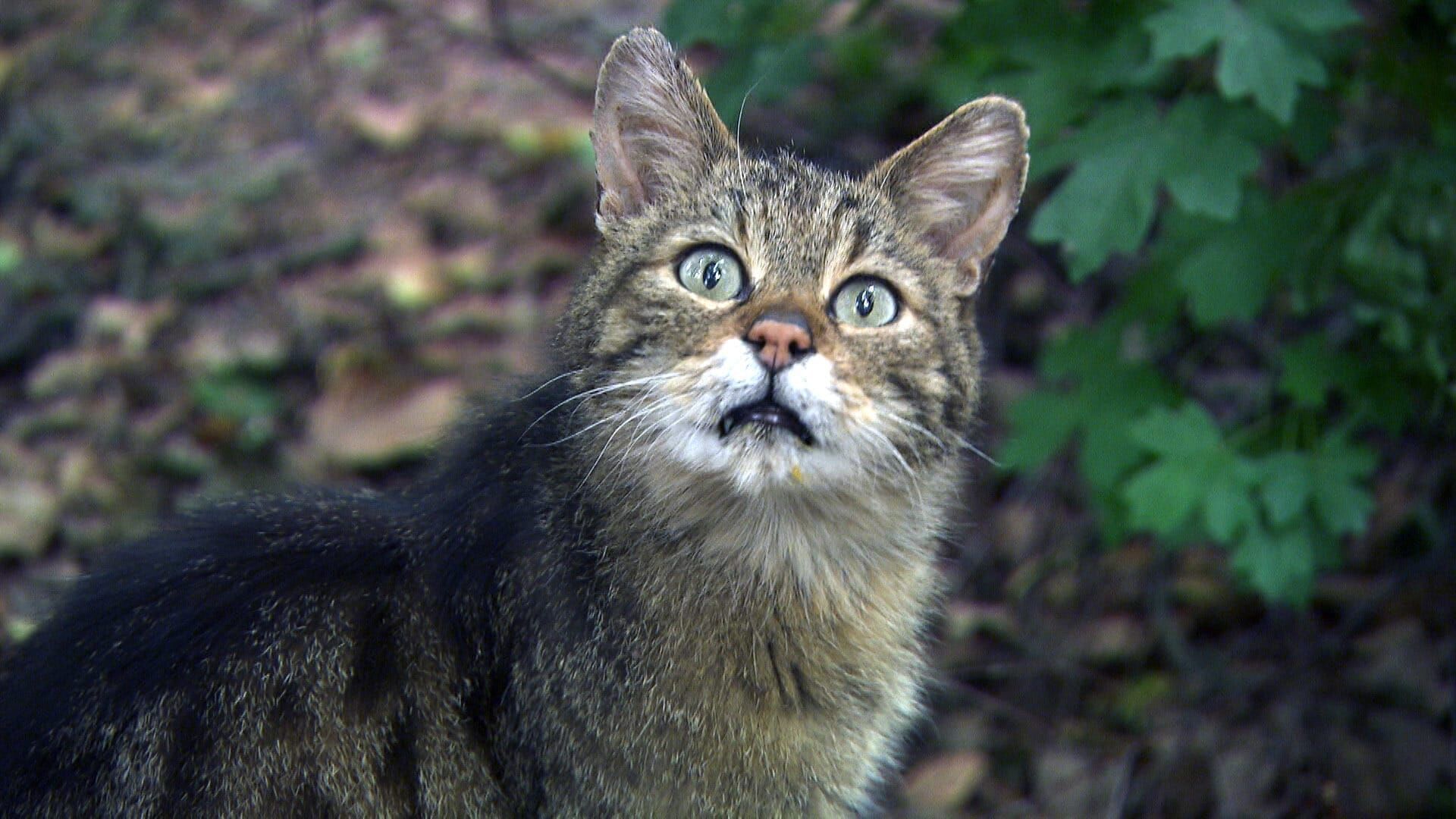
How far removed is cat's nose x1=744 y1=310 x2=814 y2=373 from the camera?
2.64 meters

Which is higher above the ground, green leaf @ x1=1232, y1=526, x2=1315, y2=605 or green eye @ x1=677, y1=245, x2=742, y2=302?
green eye @ x1=677, y1=245, x2=742, y2=302

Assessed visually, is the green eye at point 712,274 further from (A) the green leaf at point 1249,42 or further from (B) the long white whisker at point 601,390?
(A) the green leaf at point 1249,42

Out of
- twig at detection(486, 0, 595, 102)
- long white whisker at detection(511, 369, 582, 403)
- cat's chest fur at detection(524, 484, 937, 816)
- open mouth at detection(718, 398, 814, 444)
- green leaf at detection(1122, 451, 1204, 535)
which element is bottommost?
cat's chest fur at detection(524, 484, 937, 816)

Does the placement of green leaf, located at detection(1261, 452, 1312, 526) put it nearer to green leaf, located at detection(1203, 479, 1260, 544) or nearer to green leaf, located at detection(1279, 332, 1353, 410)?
green leaf, located at detection(1203, 479, 1260, 544)

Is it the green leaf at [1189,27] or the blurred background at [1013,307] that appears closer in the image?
the green leaf at [1189,27]

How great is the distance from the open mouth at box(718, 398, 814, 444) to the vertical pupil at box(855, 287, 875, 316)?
390mm

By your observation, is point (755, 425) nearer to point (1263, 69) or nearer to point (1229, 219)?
point (1229, 219)

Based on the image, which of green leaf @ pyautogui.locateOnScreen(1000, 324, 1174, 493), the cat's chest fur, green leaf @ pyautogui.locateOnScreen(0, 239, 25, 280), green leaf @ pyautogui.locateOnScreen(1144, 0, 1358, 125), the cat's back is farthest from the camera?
green leaf @ pyautogui.locateOnScreen(0, 239, 25, 280)

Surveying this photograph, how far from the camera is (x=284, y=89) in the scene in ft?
22.7

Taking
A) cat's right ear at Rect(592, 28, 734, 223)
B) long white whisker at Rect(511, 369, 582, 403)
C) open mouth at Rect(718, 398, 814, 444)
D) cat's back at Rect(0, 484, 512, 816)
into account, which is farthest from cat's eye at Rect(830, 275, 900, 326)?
cat's back at Rect(0, 484, 512, 816)

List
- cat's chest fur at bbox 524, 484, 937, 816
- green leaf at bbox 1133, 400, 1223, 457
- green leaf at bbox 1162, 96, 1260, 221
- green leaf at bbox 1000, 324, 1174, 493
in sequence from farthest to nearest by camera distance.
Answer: green leaf at bbox 1000, 324, 1174, 493 → green leaf at bbox 1133, 400, 1223, 457 → green leaf at bbox 1162, 96, 1260, 221 → cat's chest fur at bbox 524, 484, 937, 816

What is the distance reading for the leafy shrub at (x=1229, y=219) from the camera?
336cm

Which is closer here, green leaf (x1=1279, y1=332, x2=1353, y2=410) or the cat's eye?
the cat's eye

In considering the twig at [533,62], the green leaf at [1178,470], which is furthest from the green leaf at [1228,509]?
the twig at [533,62]
